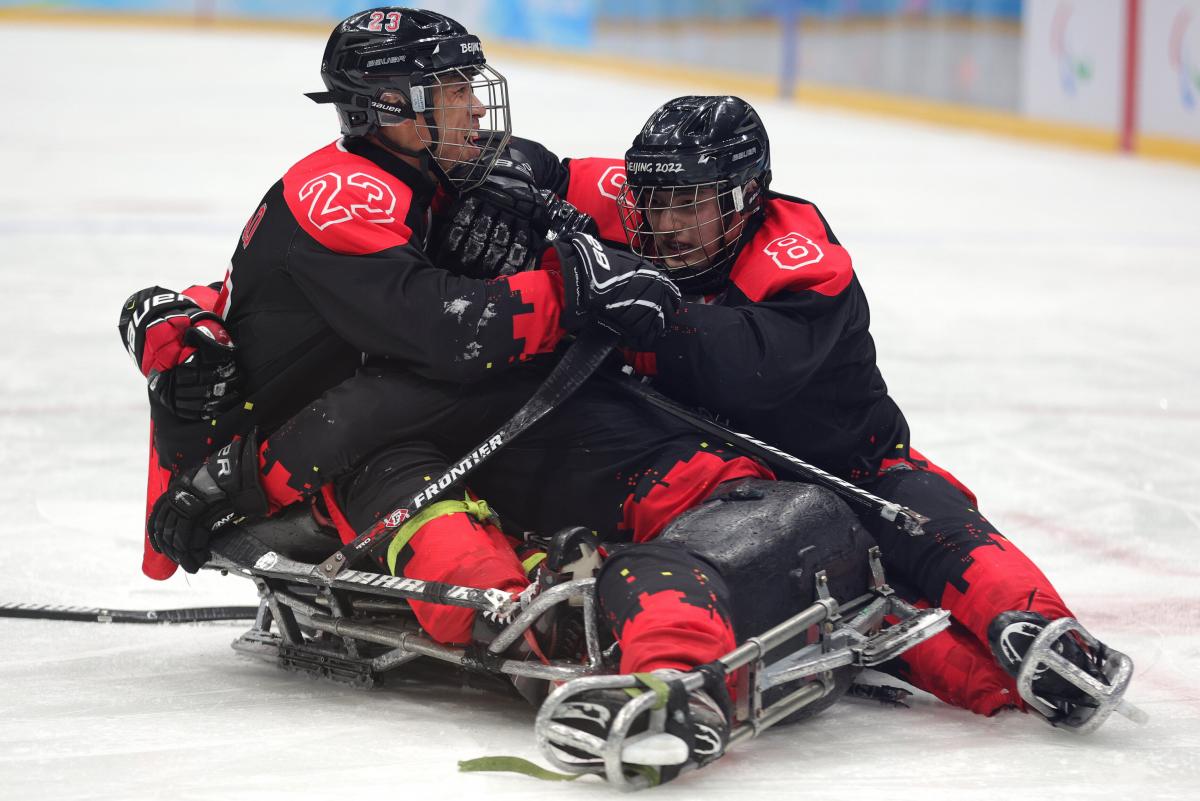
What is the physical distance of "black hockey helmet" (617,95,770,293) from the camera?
11.0 feet

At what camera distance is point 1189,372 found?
6.50 meters

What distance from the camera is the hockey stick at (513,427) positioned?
3.14m

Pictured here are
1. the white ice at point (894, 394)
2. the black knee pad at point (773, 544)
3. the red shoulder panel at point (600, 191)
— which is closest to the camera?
the white ice at point (894, 394)

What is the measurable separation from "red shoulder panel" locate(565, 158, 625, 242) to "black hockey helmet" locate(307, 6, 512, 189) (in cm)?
33

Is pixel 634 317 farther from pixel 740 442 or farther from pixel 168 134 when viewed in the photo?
pixel 168 134

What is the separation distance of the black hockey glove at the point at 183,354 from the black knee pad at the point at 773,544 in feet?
3.01

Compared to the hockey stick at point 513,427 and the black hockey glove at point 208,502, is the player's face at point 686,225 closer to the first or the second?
the hockey stick at point 513,427

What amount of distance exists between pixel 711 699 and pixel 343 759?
2.00ft

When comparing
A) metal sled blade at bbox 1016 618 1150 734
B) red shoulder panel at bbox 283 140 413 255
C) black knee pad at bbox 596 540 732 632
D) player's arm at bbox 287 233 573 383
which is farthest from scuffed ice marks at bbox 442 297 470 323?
metal sled blade at bbox 1016 618 1150 734

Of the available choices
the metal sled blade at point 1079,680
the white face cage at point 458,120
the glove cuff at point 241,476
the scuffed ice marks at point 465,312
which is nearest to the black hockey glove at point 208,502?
the glove cuff at point 241,476

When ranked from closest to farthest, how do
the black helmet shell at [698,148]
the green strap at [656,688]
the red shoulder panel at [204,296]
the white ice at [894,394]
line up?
1. the green strap at [656,688]
2. the white ice at [894,394]
3. the black helmet shell at [698,148]
4. the red shoulder panel at [204,296]

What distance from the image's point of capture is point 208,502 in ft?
10.9

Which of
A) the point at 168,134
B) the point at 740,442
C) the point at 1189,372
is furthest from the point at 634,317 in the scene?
the point at 168,134

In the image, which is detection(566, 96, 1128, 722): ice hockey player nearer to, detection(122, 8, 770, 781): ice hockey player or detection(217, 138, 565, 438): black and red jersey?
detection(122, 8, 770, 781): ice hockey player
